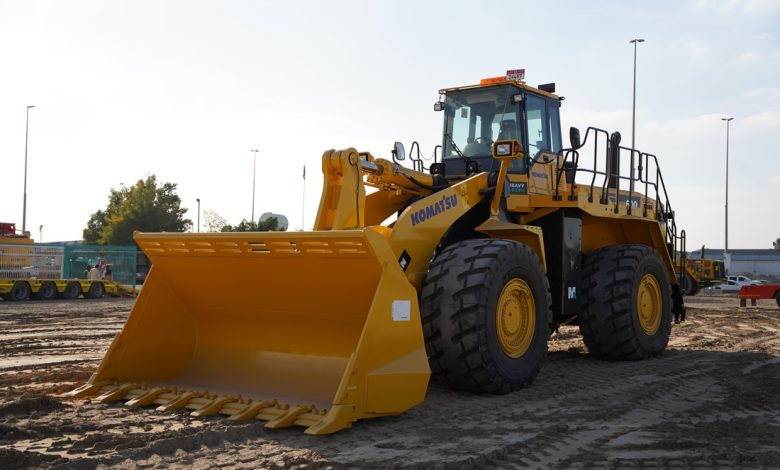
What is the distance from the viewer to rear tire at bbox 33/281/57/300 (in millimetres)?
25062

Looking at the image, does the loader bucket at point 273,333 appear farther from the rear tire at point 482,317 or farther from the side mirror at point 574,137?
the side mirror at point 574,137

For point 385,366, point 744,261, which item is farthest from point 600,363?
point 744,261

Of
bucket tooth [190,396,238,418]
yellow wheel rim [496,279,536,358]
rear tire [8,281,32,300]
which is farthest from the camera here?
rear tire [8,281,32,300]

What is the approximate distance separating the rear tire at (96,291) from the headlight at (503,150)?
2196cm

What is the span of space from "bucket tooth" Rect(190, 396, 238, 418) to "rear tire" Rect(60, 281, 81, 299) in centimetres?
2158

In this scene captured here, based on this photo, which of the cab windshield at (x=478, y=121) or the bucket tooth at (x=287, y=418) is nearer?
the bucket tooth at (x=287, y=418)

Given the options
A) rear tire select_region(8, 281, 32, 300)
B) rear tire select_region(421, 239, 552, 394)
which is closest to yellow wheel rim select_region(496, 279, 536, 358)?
A: rear tire select_region(421, 239, 552, 394)

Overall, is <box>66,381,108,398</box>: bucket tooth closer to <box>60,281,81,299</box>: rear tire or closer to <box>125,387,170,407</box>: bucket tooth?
<box>125,387,170,407</box>: bucket tooth

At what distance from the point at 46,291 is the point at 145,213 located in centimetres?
2463

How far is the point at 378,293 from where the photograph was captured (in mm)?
5930

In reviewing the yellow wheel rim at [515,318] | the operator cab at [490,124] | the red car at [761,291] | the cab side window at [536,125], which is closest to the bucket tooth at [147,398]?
the yellow wheel rim at [515,318]

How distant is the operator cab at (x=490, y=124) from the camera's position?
9078mm

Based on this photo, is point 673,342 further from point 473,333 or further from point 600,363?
point 473,333

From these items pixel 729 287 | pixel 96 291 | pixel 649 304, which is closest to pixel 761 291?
pixel 649 304
